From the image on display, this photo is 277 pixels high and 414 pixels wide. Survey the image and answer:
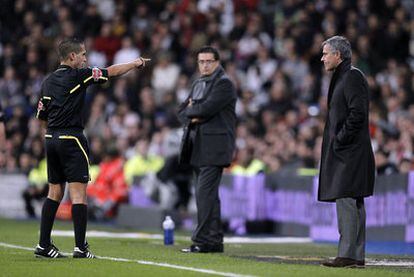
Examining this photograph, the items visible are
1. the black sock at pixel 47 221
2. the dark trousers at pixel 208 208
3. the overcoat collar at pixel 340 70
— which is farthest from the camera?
the dark trousers at pixel 208 208

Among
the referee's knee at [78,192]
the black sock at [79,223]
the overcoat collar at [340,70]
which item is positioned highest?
the overcoat collar at [340,70]

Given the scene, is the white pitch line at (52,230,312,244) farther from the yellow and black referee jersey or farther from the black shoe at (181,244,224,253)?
the yellow and black referee jersey

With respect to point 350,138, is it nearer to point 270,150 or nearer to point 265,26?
point 270,150

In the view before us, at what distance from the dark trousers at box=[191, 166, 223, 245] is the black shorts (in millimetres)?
2011

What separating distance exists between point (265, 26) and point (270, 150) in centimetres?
561

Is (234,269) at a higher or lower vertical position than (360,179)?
lower

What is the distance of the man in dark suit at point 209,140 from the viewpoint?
1299cm

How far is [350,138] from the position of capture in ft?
35.1

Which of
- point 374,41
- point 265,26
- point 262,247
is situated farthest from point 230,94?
point 265,26

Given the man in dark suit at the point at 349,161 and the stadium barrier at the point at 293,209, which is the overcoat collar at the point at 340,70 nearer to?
the man in dark suit at the point at 349,161

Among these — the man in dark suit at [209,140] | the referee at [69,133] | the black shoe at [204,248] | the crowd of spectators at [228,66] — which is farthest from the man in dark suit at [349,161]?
the crowd of spectators at [228,66]

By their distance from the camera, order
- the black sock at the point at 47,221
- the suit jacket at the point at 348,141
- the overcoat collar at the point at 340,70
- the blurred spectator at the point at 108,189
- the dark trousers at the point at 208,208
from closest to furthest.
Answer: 1. the suit jacket at the point at 348,141
2. the overcoat collar at the point at 340,70
3. the black sock at the point at 47,221
4. the dark trousers at the point at 208,208
5. the blurred spectator at the point at 108,189

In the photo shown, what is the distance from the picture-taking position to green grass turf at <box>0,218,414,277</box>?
999 cm

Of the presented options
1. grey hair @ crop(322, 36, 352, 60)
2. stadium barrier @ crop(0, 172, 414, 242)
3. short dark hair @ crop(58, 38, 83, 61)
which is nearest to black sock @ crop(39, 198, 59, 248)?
short dark hair @ crop(58, 38, 83, 61)
